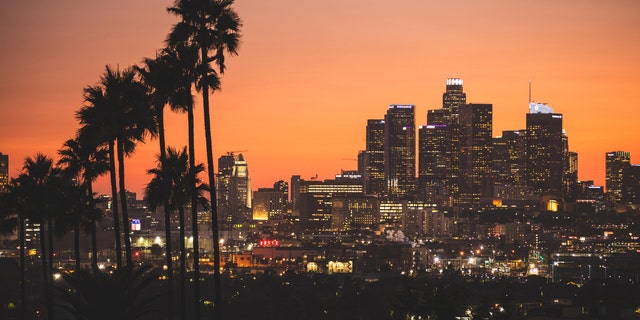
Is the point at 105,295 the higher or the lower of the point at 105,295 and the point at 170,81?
the lower

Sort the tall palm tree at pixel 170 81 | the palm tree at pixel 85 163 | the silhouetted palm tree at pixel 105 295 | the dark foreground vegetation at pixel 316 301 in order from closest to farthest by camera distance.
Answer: the silhouetted palm tree at pixel 105 295 → the dark foreground vegetation at pixel 316 301 → the tall palm tree at pixel 170 81 → the palm tree at pixel 85 163

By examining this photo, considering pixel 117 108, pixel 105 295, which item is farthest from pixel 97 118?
pixel 105 295

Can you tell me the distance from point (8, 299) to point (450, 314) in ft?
235

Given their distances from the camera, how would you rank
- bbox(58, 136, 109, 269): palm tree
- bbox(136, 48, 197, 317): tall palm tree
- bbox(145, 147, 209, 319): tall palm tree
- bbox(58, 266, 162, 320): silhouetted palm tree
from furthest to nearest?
bbox(58, 136, 109, 269): palm tree
bbox(145, 147, 209, 319): tall palm tree
bbox(136, 48, 197, 317): tall palm tree
bbox(58, 266, 162, 320): silhouetted palm tree

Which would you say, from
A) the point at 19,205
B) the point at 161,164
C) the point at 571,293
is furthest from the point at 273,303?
the point at 161,164

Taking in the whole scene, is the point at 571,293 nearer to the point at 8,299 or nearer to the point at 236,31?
the point at 8,299

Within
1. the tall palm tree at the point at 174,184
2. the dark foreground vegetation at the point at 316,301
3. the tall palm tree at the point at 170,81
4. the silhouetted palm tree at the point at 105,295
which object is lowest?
the dark foreground vegetation at the point at 316,301

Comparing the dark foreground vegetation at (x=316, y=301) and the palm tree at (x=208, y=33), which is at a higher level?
the palm tree at (x=208, y=33)

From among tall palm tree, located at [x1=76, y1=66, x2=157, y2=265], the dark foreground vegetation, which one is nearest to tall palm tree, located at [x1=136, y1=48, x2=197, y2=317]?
tall palm tree, located at [x1=76, y1=66, x2=157, y2=265]

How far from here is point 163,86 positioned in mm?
40188

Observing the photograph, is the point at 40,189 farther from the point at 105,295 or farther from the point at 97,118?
the point at 105,295

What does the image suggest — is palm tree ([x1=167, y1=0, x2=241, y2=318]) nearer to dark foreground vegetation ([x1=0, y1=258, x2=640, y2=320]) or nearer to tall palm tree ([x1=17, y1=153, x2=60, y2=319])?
dark foreground vegetation ([x1=0, y1=258, x2=640, y2=320])

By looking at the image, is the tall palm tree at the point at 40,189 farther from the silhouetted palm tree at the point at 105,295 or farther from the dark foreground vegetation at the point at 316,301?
the silhouetted palm tree at the point at 105,295

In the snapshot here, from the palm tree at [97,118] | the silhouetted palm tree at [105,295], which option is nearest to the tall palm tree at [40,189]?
the palm tree at [97,118]
